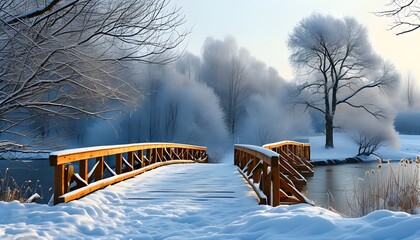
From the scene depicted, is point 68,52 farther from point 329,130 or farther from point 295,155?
point 329,130

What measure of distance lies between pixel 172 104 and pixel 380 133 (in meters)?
18.6

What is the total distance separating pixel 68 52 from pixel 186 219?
3.37 metres

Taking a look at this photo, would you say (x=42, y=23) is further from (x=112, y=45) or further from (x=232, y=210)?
(x=232, y=210)

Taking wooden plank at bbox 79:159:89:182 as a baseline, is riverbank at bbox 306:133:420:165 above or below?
below

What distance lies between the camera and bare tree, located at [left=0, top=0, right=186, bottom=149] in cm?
643

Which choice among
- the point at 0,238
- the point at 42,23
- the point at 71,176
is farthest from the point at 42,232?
the point at 42,23

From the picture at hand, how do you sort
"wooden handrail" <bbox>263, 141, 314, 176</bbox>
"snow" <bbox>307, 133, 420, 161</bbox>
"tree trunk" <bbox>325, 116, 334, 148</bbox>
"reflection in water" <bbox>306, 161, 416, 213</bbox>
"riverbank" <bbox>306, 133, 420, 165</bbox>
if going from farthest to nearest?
"tree trunk" <bbox>325, 116, 334, 148</bbox>
"snow" <bbox>307, 133, 420, 161</bbox>
"riverbank" <bbox>306, 133, 420, 165</bbox>
"wooden handrail" <bbox>263, 141, 314, 176</bbox>
"reflection in water" <bbox>306, 161, 416, 213</bbox>

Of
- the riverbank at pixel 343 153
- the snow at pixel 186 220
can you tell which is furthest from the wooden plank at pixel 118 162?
the riverbank at pixel 343 153

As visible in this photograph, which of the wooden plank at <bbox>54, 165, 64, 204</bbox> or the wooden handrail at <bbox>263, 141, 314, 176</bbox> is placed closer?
the wooden plank at <bbox>54, 165, 64, 204</bbox>

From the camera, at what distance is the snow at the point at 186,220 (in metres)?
4.00

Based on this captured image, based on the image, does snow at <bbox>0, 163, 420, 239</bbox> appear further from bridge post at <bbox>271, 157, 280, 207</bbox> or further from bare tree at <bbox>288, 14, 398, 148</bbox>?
bare tree at <bbox>288, 14, 398, 148</bbox>

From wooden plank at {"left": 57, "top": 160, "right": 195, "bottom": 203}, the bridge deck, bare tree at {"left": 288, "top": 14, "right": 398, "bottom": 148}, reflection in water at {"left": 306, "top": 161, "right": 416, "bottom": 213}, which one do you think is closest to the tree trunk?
bare tree at {"left": 288, "top": 14, "right": 398, "bottom": 148}

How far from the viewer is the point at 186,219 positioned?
525 centimetres

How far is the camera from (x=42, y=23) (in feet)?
22.4
